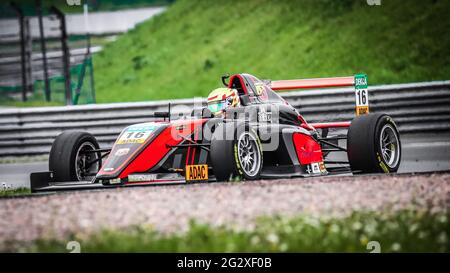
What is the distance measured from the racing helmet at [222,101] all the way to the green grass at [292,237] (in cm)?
478

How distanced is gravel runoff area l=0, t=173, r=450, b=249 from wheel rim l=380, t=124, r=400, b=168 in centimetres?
267

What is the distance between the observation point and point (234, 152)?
384 inches

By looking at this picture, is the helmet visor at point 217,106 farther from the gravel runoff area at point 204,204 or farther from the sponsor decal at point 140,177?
the gravel runoff area at point 204,204

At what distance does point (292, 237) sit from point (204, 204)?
56.7 inches

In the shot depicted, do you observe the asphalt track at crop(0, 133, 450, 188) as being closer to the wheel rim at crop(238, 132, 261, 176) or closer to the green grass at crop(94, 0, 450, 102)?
the wheel rim at crop(238, 132, 261, 176)

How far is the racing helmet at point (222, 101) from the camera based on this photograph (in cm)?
1138

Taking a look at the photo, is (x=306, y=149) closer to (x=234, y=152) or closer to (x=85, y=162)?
(x=234, y=152)

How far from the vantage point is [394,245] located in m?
5.99

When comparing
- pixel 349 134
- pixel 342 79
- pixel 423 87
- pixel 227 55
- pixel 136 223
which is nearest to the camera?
pixel 136 223

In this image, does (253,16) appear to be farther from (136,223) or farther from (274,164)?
(136,223)
